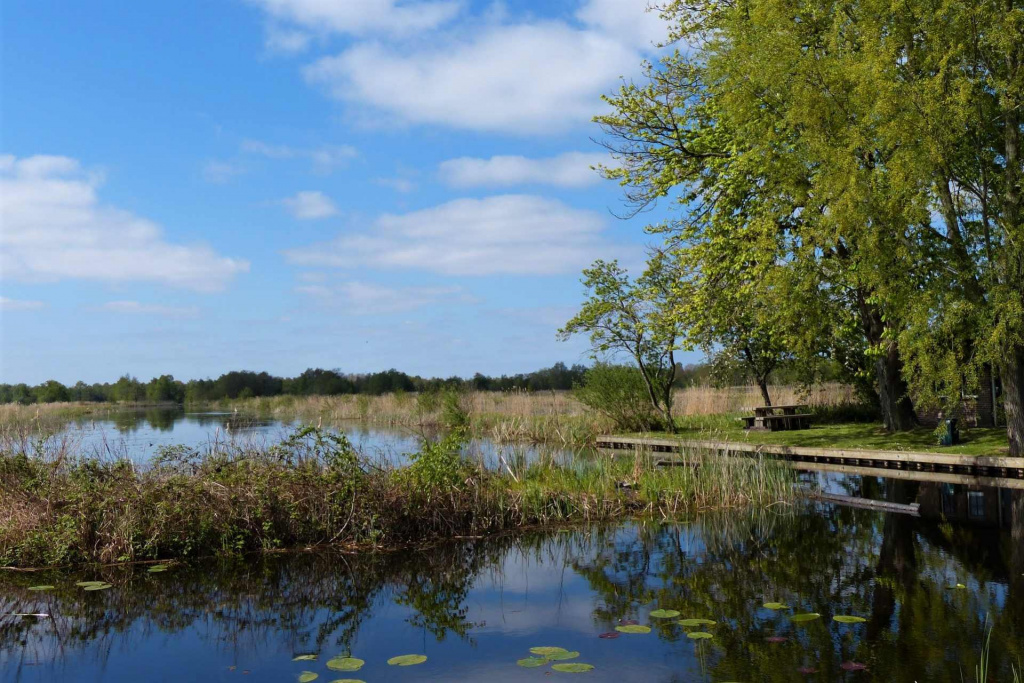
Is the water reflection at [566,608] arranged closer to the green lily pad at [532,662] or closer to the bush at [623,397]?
the green lily pad at [532,662]

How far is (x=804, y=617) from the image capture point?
255 inches

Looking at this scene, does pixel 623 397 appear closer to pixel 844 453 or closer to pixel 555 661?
pixel 844 453

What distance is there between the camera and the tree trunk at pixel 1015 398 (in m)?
14.5

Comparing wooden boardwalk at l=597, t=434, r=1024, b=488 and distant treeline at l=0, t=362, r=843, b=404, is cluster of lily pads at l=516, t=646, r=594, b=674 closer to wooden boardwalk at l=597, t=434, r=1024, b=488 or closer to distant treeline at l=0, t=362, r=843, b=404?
wooden boardwalk at l=597, t=434, r=1024, b=488

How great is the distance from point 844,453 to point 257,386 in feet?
182

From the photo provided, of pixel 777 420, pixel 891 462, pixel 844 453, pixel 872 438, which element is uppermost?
pixel 777 420

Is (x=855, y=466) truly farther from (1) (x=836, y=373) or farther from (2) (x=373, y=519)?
(2) (x=373, y=519)

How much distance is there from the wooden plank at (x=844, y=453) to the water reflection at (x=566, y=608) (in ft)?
13.2

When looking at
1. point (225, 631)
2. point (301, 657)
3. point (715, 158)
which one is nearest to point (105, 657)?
point (225, 631)

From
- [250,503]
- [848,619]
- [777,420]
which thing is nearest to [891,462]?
[777,420]

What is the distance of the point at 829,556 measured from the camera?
8.79 m

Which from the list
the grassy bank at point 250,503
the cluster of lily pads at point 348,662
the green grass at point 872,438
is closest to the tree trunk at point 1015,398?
the green grass at point 872,438

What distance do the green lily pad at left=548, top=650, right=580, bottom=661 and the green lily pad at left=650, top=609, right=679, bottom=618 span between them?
1117mm

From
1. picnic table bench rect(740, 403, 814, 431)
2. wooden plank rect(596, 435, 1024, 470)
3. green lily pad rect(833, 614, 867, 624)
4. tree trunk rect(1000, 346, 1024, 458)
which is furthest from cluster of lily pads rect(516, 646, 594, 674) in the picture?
picnic table bench rect(740, 403, 814, 431)
